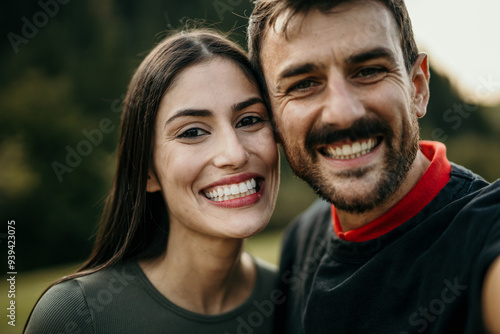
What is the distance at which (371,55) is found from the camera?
214 cm

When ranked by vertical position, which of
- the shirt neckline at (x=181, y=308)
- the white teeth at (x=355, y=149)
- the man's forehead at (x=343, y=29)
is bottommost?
the shirt neckline at (x=181, y=308)

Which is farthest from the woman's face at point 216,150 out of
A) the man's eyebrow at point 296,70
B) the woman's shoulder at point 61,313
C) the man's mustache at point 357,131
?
the woman's shoulder at point 61,313

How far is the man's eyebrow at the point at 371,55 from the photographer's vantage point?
2115mm

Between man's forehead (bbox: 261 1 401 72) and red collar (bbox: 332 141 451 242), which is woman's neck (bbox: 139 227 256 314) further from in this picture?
man's forehead (bbox: 261 1 401 72)

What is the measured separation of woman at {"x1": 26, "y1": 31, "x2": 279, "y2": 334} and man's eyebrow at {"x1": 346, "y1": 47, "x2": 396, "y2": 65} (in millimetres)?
643

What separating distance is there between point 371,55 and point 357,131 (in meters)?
0.39

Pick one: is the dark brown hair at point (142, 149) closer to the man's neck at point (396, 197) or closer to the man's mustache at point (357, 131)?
the man's mustache at point (357, 131)

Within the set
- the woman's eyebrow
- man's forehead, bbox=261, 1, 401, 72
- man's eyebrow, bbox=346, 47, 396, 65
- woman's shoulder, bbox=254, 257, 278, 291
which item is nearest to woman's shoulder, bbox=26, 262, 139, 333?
woman's shoulder, bbox=254, 257, 278, 291

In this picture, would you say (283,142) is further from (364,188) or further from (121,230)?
(121,230)

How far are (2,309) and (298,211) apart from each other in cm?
1074

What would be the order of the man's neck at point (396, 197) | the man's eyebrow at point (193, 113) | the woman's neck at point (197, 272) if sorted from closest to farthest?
the man's neck at point (396, 197) < the man's eyebrow at point (193, 113) < the woman's neck at point (197, 272)

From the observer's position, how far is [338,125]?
6.99 feet

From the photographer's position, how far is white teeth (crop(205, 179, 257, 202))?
2.44 metres

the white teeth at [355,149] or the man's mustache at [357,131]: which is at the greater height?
the man's mustache at [357,131]
